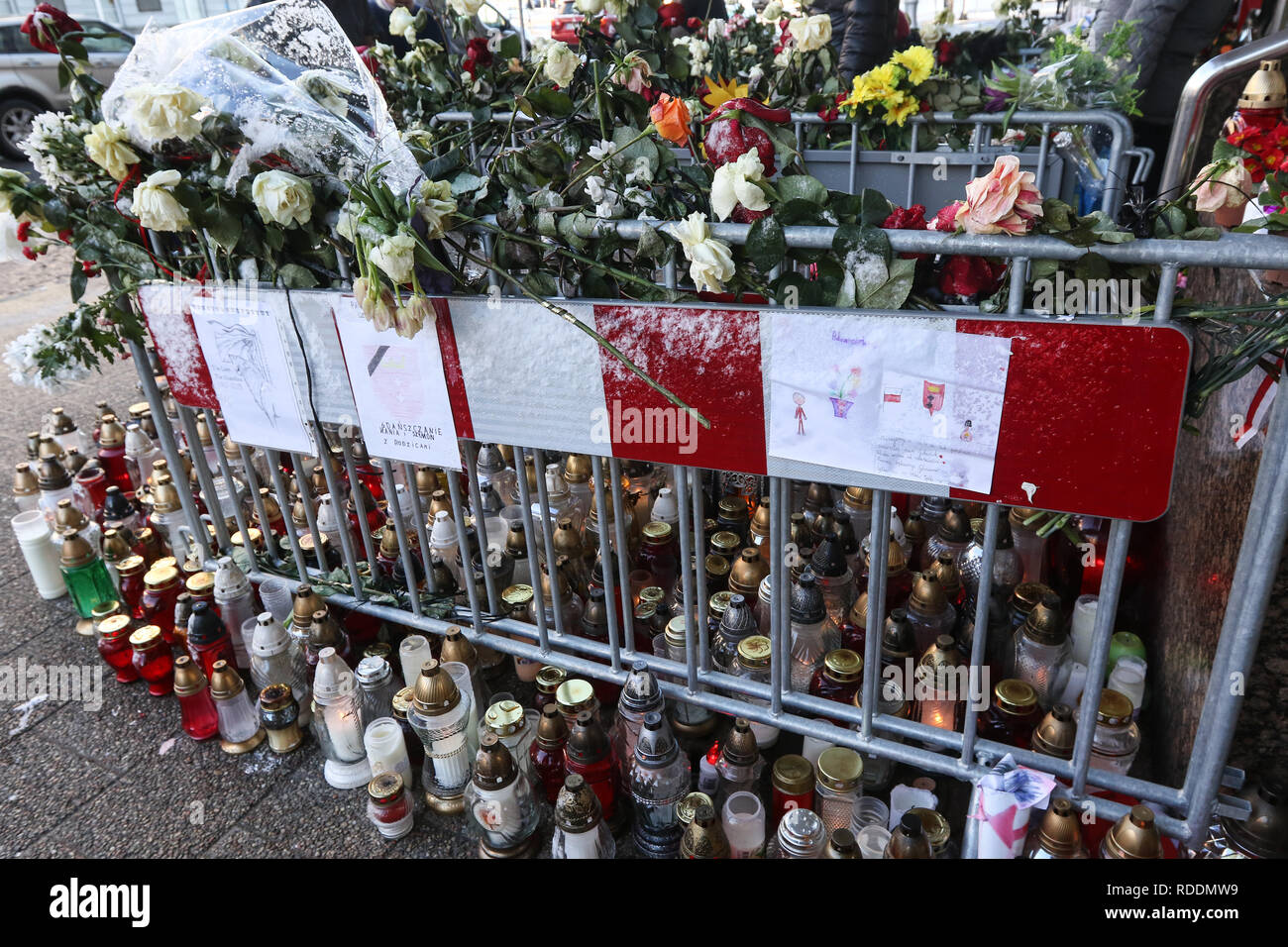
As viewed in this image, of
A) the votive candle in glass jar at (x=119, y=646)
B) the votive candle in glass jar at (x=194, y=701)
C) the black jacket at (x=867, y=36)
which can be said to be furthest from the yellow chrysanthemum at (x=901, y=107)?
the votive candle in glass jar at (x=119, y=646)

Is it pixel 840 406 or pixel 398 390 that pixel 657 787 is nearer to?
pixel 840 406

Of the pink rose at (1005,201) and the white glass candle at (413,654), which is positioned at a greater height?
the pink rose at (1005,201)

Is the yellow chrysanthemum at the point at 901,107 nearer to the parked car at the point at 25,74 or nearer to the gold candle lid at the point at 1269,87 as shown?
the gold candle lid at the point at 1269,87

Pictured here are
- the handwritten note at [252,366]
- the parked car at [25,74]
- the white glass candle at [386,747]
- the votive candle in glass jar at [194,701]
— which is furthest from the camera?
the parked car at [25,74]

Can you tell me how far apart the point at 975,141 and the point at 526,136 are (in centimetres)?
292

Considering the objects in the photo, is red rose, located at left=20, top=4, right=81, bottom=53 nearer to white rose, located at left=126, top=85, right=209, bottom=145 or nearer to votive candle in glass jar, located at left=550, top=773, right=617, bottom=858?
white rose, located at left=126, top=85, right=209, bottom=145

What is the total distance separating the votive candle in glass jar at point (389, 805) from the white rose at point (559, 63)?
1.85m

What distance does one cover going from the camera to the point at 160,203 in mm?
1880

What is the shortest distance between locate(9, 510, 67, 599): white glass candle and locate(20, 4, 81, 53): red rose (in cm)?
182

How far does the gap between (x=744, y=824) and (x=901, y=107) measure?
3.46 metres

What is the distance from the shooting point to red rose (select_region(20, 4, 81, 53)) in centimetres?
214

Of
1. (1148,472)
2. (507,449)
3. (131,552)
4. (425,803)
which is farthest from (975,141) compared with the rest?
(131,552)

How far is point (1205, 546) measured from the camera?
1.98 m

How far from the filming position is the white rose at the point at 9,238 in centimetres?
227
